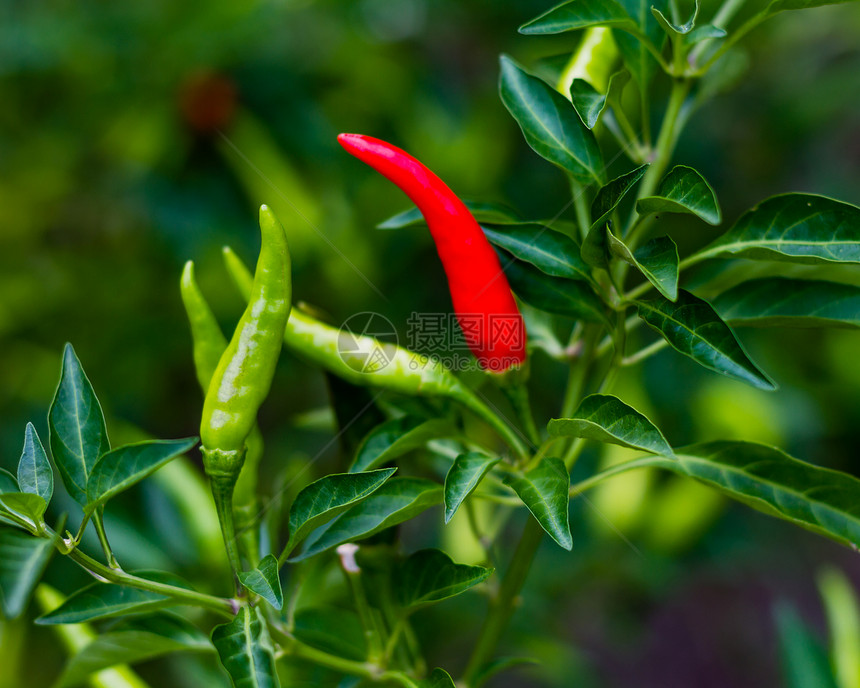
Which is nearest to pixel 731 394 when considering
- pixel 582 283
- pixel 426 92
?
pixel 426 92

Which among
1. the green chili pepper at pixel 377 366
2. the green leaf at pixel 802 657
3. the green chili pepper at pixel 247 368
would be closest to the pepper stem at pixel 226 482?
the green chili pepper at pixel 247 368

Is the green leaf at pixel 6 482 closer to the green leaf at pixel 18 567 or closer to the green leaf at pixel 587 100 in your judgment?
the green leaf at pixel 18 567

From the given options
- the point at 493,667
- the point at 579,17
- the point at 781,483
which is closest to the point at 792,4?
the point at 579,17

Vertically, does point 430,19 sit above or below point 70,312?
above

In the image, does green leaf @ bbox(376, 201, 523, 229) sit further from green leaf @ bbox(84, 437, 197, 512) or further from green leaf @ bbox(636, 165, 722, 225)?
green leaf @ bbox(84, 437, 197, 512)

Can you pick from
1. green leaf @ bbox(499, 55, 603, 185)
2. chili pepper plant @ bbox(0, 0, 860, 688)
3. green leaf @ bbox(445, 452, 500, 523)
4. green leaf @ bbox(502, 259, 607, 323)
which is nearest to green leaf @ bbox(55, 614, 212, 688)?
chili pepper plant @ bbox(0, 0, 860, 688)

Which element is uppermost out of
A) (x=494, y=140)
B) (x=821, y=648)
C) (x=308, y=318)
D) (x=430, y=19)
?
(x=308, y=318)

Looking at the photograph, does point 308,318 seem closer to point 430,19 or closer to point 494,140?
point 494,140
